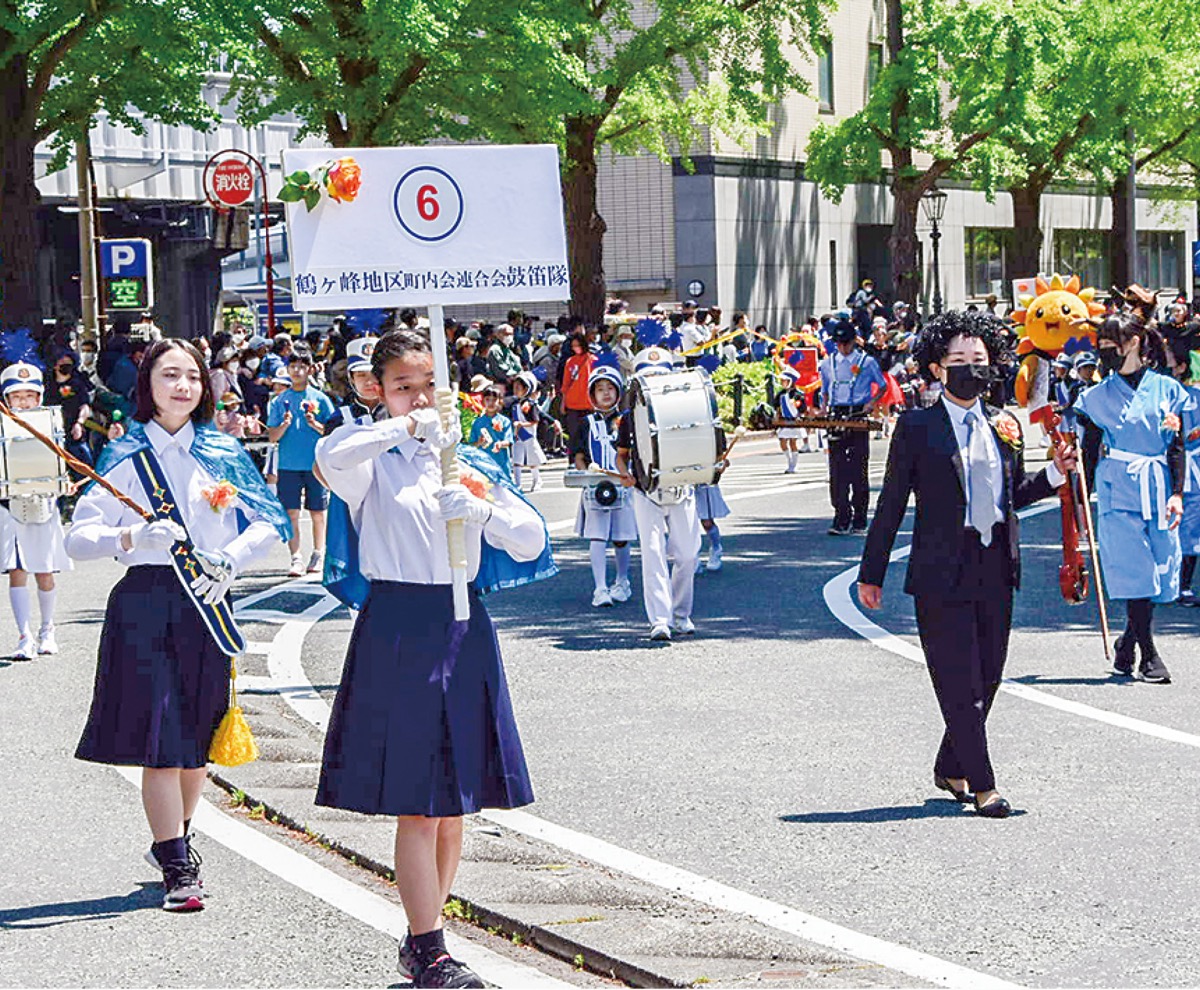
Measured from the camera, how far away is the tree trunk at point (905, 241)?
4112 centimetres

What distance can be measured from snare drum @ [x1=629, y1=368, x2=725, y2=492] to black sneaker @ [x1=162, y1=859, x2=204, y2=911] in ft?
20.0

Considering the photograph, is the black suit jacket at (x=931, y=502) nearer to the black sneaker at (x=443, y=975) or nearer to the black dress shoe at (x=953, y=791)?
the black dress shoe at (x=953, y=791)

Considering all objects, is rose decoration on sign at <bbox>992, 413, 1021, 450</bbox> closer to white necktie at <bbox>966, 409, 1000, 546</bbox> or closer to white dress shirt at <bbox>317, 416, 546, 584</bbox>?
white necktie at <bbox>966, 409, 1000, 546</bbox>

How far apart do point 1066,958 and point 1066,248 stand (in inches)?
2376

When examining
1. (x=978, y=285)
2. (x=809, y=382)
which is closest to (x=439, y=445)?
(x=809, y=382)

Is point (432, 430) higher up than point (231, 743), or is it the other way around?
point (432, 430)

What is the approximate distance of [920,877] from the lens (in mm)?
6855

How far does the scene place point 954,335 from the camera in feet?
26.4

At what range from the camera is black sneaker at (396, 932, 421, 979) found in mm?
5707

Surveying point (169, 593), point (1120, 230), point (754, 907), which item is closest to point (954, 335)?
point (754, 907)

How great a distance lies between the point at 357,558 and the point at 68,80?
2546cm

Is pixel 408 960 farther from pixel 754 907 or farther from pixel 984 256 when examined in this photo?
pixel 984 256

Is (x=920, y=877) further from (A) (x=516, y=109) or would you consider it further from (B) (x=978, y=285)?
(B) (x=978, y=285)

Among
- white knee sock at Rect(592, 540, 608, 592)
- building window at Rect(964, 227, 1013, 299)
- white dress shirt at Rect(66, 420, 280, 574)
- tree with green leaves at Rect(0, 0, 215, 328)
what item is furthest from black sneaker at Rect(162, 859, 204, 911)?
building window at Rect(964, 227, 1013, 299)
